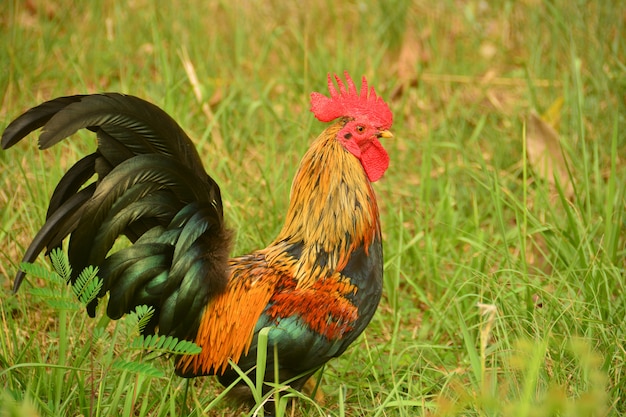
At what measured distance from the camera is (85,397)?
115 inches

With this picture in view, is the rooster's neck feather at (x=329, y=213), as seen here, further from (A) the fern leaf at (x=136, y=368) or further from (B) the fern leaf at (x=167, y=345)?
(A) the fern leaf at (x=136, y=368)

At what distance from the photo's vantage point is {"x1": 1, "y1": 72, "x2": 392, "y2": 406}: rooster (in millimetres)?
2574

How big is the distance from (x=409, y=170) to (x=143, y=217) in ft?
9.17

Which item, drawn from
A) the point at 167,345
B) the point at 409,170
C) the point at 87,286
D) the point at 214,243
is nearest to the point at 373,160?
the point at 214,243

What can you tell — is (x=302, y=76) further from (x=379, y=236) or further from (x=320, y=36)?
(x=379, y=236)

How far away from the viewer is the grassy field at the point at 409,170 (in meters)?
2.90

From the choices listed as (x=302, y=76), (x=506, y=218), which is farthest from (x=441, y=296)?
(x=302, y=76)

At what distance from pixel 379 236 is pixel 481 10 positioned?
14.5 ft

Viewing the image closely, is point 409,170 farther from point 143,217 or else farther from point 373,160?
point 143,217

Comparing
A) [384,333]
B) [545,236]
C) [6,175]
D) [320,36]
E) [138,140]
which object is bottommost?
[384,333]

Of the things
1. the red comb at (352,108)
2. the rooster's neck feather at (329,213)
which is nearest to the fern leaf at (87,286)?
the rooster's neck feather at (329,213)

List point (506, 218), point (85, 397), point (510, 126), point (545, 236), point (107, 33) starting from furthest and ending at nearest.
Answer: point (107, 33), point (510, 126), point (506, 218), point (545, 236), point (85, 397)

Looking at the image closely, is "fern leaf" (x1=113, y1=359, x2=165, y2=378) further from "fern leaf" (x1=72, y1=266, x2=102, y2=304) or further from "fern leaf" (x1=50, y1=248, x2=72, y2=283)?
"fern leaf" (x1=50, y1=248, x2=72, y2=283)

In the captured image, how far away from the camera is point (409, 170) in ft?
16.9
